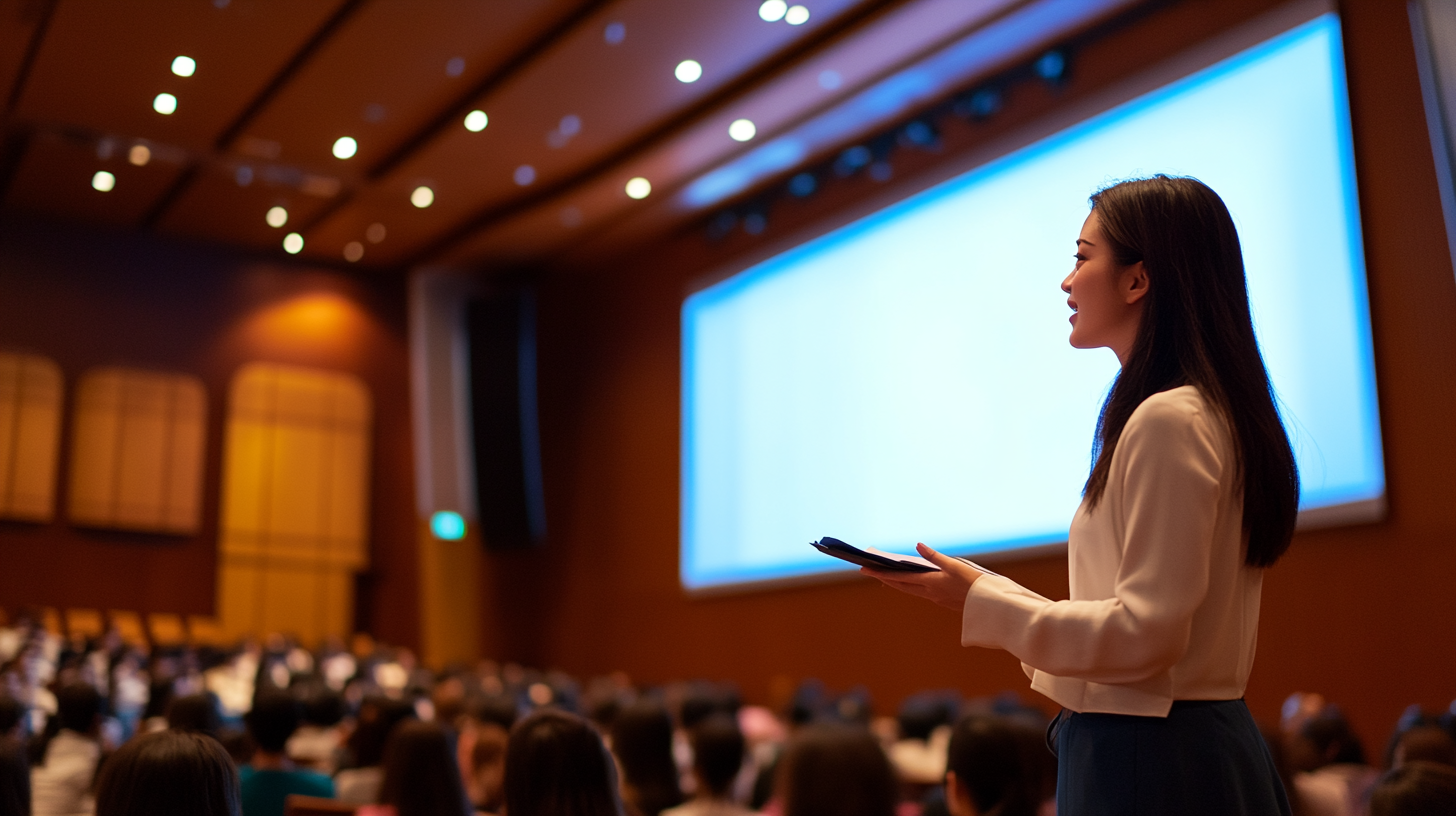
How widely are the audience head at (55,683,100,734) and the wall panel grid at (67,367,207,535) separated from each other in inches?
379

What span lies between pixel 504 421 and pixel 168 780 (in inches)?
465

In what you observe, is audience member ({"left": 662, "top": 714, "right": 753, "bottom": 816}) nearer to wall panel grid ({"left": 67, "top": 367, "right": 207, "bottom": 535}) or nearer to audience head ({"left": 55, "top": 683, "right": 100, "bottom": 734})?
audience head ({"left": 55, "top": 683, "right": 100, "bottom": 734})

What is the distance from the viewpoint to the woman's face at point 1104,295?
149 centimetres

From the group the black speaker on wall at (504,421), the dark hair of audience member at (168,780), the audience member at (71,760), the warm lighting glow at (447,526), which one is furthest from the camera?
the warm lighting glow at (447,526)

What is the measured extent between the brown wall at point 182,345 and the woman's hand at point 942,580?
525 inches

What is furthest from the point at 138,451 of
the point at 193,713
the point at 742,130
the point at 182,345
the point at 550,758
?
the point at 550,758

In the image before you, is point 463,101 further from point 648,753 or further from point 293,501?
point 648,753

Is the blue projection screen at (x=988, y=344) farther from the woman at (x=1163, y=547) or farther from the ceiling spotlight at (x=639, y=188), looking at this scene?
the woman at (x=1163, y=547)

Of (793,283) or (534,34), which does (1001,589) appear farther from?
(793,283)

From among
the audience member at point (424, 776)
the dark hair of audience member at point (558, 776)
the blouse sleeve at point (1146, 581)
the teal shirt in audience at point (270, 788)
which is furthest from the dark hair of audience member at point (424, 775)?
the blouse sleeve at point (1146, 581)

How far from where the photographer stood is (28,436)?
1266cm

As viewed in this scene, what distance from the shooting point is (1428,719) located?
424 cm

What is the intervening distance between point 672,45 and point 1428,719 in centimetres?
683

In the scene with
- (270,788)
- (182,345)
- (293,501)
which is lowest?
(270,788)
